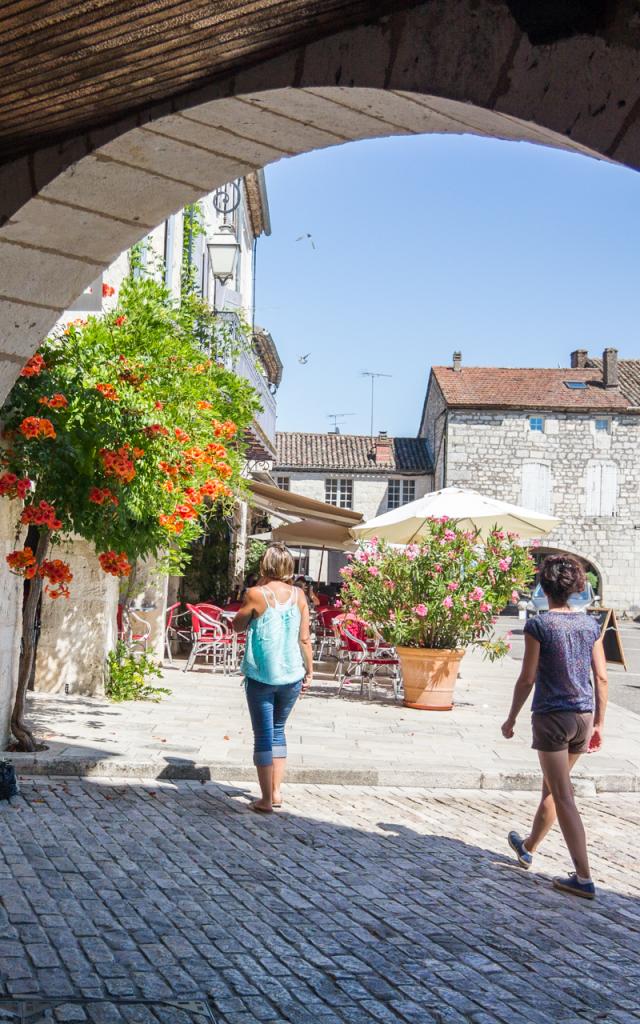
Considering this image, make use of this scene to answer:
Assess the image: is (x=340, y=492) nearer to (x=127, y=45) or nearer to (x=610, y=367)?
(x=610, y=367)

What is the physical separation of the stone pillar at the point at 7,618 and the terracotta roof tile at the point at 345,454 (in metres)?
35.2

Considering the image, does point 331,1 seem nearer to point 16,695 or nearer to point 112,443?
point 112,443

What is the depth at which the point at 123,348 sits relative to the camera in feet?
25.5

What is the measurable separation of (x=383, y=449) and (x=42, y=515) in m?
37.8

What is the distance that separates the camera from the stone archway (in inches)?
79.4

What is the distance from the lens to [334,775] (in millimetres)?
7129

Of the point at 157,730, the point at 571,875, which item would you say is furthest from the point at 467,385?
the point at 571,875

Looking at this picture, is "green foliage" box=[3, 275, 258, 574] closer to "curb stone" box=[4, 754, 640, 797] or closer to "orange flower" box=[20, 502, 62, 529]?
"orange flower" box=[20, 502, 62, 529]

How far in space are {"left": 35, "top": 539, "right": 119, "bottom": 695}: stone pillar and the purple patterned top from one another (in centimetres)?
568

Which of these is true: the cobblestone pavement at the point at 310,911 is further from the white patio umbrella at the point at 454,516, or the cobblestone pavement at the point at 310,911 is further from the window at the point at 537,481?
the window at the point at 537,481

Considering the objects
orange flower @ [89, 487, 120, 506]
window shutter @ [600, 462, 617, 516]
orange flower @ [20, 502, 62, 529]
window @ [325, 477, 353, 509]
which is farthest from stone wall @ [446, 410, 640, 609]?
orange flower @ [20, 502, 62, 529]

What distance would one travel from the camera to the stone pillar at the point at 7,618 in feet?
23.4

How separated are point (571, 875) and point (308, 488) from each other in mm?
38412

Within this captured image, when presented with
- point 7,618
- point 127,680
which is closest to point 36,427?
point 7,618
